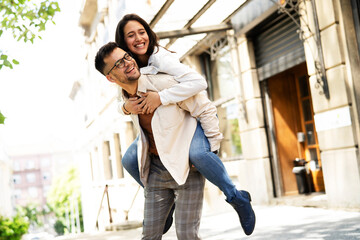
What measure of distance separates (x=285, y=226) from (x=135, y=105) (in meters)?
4.76

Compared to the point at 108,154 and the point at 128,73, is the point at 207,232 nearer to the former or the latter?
the point at 128,73

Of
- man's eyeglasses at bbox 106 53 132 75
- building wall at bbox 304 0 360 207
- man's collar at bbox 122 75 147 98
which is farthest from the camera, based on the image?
building wall at bbox 304 0 360 207

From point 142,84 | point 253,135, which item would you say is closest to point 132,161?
point 142,84

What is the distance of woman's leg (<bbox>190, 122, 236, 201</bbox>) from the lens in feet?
9.37

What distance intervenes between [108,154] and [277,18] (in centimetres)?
1791

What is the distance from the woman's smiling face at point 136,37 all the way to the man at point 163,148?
0.16 meters

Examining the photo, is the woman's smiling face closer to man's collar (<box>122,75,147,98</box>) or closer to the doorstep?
man's collar (<box>122,75,147,98</box>)

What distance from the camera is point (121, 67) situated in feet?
9.39

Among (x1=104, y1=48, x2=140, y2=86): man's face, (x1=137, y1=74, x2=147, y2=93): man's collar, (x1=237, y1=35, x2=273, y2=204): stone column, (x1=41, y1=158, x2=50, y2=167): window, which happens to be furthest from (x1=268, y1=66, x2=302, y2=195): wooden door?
(x1=41, y1=158, x2=50, y2=167): window

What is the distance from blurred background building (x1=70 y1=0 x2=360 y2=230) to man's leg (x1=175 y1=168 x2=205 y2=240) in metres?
5.29

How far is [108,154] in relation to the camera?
1039 inches

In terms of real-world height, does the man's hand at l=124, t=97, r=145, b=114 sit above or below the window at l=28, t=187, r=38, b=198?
above

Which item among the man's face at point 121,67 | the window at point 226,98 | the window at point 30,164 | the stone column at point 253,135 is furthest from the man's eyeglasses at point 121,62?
the window at point 30,164

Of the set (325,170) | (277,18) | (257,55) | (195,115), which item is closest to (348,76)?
(325,170)
